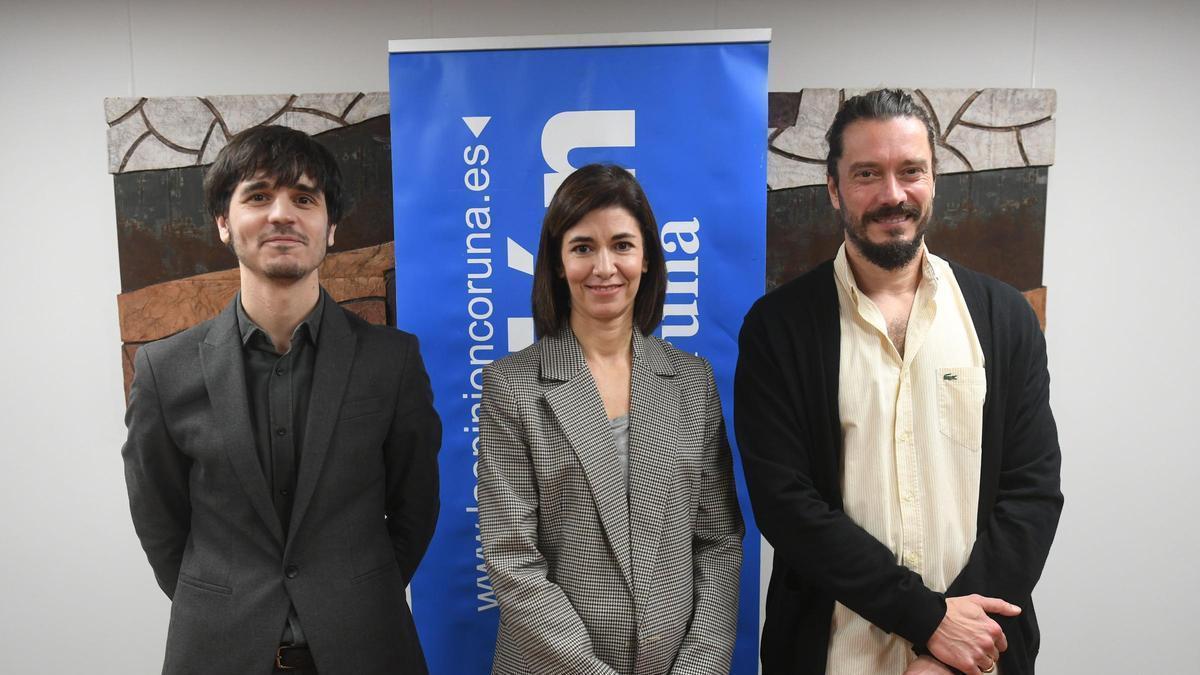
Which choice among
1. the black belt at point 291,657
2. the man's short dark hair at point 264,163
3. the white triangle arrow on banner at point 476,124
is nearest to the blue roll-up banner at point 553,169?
the white triangle arrow on banner at point 476,124

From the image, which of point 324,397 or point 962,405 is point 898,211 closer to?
point 962,405

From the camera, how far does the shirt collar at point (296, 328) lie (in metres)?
1.57

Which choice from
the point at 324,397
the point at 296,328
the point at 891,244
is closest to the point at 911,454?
the point at 891,244

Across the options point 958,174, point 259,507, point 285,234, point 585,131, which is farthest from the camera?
point 958,174

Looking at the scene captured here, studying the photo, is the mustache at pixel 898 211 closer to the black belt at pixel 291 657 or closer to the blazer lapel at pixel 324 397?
the blazer lapel at pixel 324 397

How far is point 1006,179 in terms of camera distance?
2.53m

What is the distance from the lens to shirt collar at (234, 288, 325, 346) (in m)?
1.57

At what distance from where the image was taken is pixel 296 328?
1.59 m

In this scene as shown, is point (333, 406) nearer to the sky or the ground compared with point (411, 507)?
nearer to the sky

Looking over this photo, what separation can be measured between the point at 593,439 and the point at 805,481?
467 millimetres

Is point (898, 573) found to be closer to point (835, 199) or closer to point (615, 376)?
point (615, 376)

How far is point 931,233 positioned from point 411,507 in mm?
1976

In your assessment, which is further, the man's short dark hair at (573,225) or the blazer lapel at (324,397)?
the man's short dark hair at (573,225)

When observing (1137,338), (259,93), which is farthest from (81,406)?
(1137,338)
